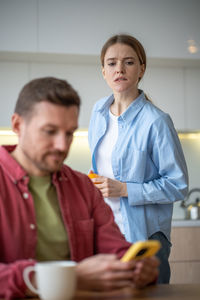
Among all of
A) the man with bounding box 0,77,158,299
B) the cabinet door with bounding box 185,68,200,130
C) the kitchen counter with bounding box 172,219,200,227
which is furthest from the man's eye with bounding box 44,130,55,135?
the cabinet door with bounding box 185,68,200,130

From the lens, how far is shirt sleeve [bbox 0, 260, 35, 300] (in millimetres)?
996

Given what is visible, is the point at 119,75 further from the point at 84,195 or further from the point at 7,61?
the point at 7,61

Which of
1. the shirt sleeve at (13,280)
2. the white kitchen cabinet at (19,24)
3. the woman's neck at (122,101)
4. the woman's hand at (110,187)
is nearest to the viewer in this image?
the shirt sleeve at (13,280)

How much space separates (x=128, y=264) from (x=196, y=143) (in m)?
3.14

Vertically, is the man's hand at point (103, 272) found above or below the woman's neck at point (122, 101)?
below

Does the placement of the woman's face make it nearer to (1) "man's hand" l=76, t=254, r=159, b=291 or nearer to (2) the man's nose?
(2) the man's nose

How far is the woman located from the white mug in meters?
0.91

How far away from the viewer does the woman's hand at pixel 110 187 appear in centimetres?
183

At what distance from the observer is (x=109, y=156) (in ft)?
6.50

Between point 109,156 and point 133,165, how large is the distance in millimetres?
126

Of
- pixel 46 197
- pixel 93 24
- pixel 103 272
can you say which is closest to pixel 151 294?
pixel 103 272

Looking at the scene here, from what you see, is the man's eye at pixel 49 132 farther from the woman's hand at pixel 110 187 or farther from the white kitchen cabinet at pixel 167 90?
the white kitchen cabinet at pixel 167 90

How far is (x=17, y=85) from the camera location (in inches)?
136

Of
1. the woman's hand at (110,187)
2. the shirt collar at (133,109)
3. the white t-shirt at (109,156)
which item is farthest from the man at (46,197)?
the shirt collar at (133,109)
